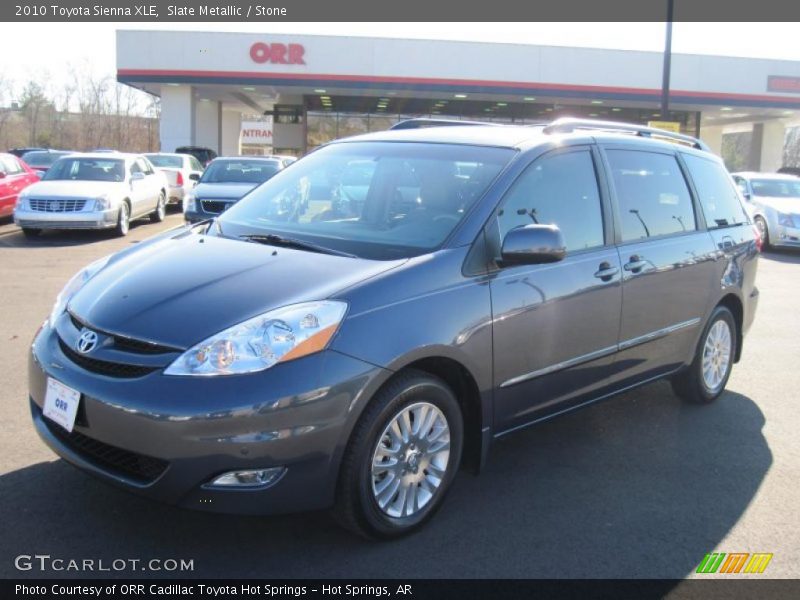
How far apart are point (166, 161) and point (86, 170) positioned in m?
6.87

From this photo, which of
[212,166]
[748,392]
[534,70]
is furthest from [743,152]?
[748,392]

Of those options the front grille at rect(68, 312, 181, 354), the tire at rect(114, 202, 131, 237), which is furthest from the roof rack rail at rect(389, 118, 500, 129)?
the tire at rect(114, 202, 131, 237)

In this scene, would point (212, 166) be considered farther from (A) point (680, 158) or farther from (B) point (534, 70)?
(B) point (534, 70)

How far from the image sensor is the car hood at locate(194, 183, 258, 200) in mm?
13789

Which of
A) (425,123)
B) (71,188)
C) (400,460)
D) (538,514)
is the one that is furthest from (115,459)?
(71,188)

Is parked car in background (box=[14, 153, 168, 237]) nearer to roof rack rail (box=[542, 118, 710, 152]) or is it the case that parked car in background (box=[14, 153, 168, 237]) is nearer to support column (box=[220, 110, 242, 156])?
roof rack rail (box=[542, 118, 710, 152])

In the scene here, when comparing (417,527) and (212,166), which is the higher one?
(212,166)

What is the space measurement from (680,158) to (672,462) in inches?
86.0

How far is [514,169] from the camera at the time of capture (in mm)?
3926

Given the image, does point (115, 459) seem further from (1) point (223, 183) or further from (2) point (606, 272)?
(1) point (223, 183)

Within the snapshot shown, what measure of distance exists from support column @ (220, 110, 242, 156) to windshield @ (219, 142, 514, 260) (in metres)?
40.0

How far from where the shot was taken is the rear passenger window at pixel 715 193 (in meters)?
5.41

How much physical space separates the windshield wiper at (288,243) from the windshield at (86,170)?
11.9m

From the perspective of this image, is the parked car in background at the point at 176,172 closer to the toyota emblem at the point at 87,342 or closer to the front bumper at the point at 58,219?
the front bumper at the point at 58,219
